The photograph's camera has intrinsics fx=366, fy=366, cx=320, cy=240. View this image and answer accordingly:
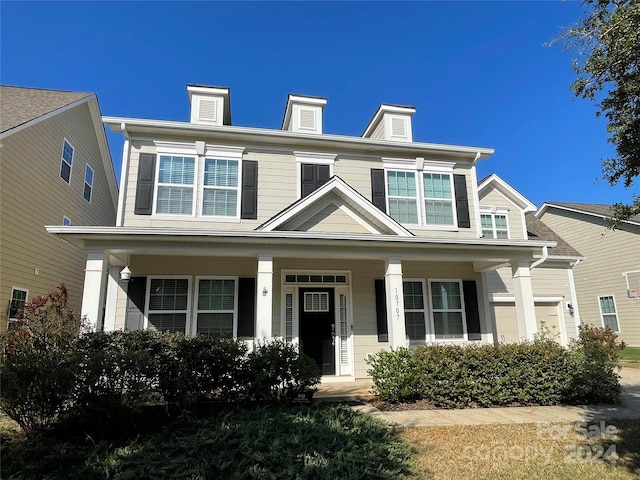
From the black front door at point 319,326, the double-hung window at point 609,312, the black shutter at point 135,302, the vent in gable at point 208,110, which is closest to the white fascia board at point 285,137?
the vent in gable at point 208,110

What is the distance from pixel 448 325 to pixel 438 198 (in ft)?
11.2

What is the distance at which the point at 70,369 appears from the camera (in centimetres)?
452

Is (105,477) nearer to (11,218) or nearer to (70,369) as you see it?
(70,369)

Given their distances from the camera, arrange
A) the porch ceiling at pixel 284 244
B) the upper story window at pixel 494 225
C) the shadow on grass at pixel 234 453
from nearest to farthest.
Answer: the shadow on grass at pixel 234 453
the porch ceiling at pixel 284 244
the upper story window at pixel 494 225

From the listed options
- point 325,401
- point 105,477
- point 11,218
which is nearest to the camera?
point 105,477

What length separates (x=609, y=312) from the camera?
51.2ft

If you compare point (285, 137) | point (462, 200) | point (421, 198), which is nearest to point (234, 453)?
point (285, 137)

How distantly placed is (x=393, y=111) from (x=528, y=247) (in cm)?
533

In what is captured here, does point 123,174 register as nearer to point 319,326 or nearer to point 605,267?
point 319,326

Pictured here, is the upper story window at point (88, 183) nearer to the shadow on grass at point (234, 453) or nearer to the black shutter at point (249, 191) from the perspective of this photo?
the black shutter at point (249, 191)

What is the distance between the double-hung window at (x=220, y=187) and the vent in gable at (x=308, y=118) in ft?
7.71

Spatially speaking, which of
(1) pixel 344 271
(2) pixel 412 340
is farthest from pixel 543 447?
(1) pixel 344 271

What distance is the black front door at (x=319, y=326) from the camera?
29.2 feet

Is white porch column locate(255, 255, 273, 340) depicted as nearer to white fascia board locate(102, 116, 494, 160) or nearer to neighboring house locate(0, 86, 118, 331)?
white fascia board locate(102, 116, 494, 160)
